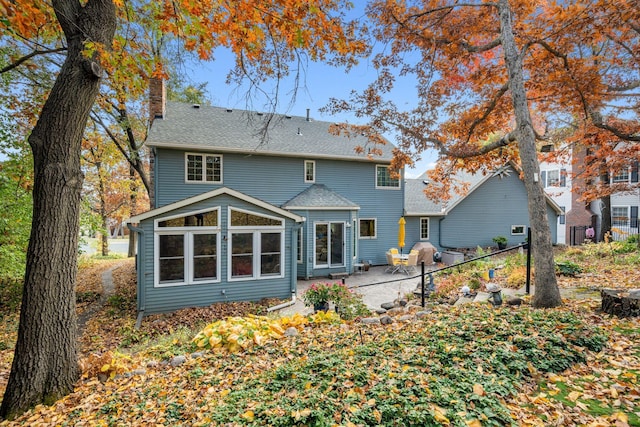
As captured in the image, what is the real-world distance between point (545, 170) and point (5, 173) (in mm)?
31541

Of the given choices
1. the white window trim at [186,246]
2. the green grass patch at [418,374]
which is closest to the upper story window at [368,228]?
the white window trim at [186,246]

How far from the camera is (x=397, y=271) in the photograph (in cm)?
1408

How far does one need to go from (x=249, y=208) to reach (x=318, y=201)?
14.8 ft

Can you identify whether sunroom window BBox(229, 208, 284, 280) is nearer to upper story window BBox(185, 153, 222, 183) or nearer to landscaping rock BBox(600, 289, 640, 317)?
upper story window BBox(185, 153, 222, 183)

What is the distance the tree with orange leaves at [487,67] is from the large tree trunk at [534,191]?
38 mm

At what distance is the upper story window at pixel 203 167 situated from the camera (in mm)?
12617

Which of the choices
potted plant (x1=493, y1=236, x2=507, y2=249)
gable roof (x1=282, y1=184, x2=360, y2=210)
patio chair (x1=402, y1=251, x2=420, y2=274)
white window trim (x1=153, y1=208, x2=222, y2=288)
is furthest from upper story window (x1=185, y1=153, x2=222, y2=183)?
potted plant (x1=493, y1=236, x2=507, y2=249)

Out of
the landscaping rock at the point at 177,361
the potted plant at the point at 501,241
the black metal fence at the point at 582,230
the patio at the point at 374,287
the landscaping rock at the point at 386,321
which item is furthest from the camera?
the black metal fence at the point at 582,230

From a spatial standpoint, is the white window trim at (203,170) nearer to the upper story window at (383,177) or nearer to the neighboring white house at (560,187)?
the upper story window at (383,177)

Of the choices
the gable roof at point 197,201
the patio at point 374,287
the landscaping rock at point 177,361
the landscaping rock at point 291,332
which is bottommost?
the patio at point 374,287

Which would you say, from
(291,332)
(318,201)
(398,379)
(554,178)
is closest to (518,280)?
(291,332)

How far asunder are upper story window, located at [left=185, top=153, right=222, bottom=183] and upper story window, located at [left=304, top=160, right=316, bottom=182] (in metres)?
3.99

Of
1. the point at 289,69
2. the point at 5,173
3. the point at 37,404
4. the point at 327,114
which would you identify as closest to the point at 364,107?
the point at 327,114

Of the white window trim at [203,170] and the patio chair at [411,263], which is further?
the patio chair at [411,263]
